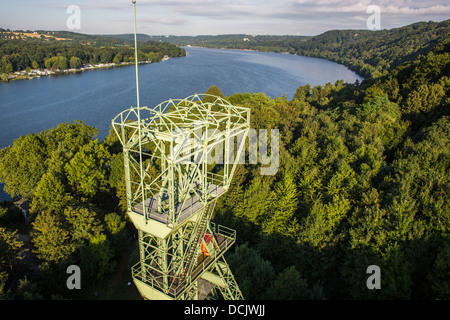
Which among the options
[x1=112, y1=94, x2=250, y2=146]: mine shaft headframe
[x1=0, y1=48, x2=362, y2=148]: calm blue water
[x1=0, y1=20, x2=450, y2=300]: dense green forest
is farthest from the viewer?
[x1=0, y1=48, x2=362, y2=148]: calm blue water

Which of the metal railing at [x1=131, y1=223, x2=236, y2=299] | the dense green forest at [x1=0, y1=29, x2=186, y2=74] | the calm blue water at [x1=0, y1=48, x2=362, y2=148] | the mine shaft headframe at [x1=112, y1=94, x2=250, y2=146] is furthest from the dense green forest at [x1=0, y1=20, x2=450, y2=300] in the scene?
the dense green forest at [x1=0, y1=29, x2=186, y2=74]

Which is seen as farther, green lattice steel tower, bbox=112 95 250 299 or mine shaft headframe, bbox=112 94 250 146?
mine shaft headframe, bbox=112 94 250 146

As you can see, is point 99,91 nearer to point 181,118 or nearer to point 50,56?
point 50,56

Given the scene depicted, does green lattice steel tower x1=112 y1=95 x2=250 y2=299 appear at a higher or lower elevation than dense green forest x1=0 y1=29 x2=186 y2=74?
lower

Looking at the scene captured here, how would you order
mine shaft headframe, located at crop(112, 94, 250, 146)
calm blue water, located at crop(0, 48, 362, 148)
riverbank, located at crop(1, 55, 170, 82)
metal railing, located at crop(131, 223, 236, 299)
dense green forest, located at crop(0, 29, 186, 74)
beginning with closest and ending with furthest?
1. mine shaft headframe, located at crop(112, 94, 250, 146)
2. metal railing, located at crop(131, 223, 236, 299)
3. calm blue water, located at crop(0, 48, 362, 148)
4. riverbank, located at crop(1, 55, 170, 82)
5. dense green forest, located at crop(0, 29, 186, 74)

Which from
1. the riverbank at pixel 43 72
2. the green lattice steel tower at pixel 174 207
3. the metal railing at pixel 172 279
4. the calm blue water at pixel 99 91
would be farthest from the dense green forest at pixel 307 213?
the riverbank at pixel 43 72

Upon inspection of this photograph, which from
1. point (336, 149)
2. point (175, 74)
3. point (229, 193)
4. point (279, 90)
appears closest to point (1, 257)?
point (229, 193)

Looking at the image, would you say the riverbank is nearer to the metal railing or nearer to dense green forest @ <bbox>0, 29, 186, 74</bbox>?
dense green forest @ <bbox>0, 29, 186, 74</bbox>

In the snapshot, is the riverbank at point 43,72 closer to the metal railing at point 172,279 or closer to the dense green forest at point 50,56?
the dense green forest at point 50,56
